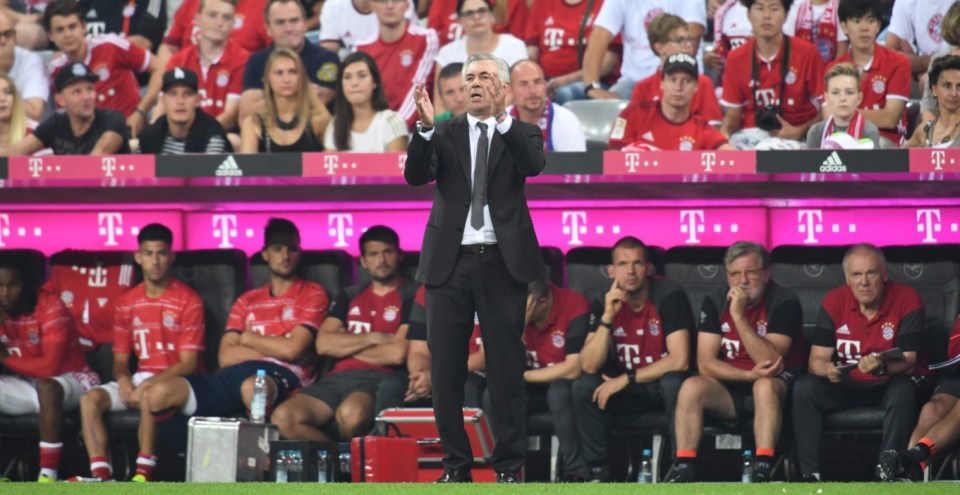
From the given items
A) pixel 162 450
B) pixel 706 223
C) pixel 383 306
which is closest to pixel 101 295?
pixel 162 450

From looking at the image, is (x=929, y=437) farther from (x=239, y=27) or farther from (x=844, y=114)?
(x=239, y=27)

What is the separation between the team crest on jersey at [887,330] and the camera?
797cm

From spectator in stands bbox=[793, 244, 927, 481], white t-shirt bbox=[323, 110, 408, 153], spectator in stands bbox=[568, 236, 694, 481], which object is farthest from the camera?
white t-shirt bbox=[323, 110, 408, 153]

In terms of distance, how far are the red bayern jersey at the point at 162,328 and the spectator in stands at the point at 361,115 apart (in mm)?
1260

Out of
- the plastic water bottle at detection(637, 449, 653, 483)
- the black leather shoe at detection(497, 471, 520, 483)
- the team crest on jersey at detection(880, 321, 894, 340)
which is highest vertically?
the team crest on jersey at detection(880, 321, 894, 340)

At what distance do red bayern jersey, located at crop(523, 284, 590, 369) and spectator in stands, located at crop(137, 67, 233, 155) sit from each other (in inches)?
91.9

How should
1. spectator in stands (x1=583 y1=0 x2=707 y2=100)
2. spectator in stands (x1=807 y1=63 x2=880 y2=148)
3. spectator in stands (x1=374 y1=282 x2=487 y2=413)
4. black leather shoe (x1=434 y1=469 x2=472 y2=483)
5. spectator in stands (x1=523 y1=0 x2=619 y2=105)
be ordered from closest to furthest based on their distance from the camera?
black leather shoe (x1=434 y1=469 x2=472 y2=483), spectator in stands (x1=374 y1=282 x2=487 y2=413), spectator in stands (x1=807 y1=63 x2=880 y2=148), spectator in stands (x1=583 y1=0 x2=707 y2=100), spectator in stands (x1=523 y1=0 x2=619 y2=105)

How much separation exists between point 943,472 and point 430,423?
2762mm

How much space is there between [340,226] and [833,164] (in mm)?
3109

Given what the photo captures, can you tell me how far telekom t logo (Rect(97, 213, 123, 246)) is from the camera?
9.37 m

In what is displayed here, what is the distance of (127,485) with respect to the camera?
6.27m

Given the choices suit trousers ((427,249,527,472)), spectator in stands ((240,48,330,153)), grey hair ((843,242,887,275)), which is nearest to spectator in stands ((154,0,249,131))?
spectator in stands ((240,48,330,153))

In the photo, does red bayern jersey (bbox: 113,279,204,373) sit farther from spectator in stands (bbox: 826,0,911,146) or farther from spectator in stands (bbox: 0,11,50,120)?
spectator in stands (bbox: 826,0,911,146)

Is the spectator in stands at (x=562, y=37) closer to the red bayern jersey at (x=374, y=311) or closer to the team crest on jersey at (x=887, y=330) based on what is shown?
the red bayern jersey at (x=374, y=311)
